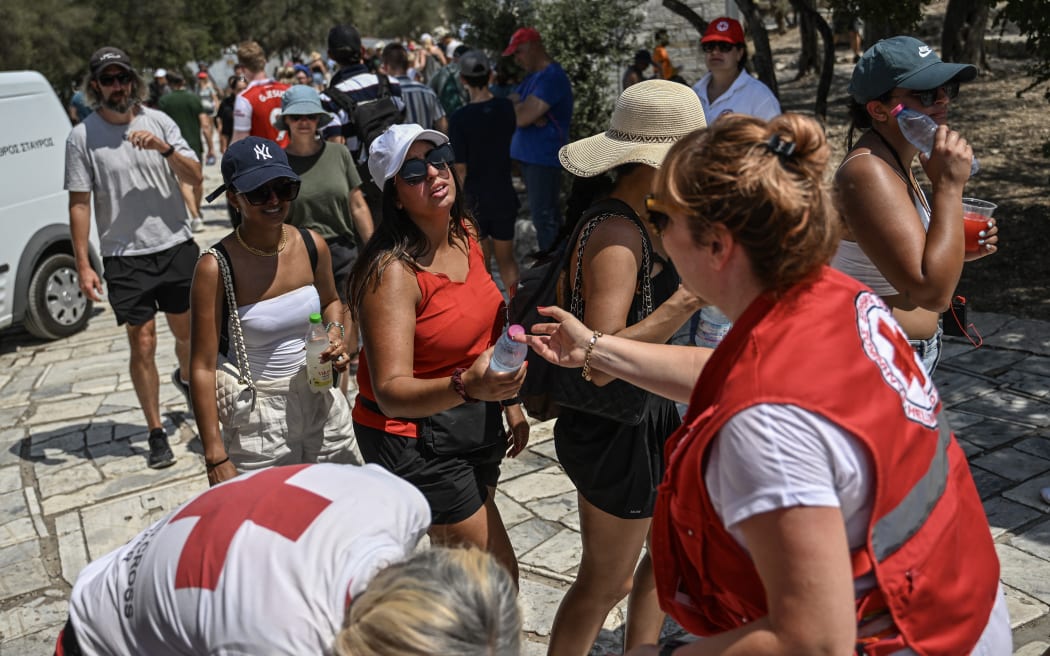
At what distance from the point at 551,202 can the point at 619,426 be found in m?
5.18

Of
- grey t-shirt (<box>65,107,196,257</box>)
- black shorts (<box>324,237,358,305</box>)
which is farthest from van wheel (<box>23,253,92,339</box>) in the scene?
black shorts (<box>324,237,358,305</box>)

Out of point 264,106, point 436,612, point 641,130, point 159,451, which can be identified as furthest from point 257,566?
point 264,106

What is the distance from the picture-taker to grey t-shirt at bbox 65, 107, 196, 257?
5293 mm

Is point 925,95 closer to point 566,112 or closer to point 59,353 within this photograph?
point 566,112

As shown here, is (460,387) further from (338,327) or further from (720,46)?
(720,46)

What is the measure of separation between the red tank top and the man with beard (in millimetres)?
2869

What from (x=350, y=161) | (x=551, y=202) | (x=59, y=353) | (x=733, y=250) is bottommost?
(x=59, y=353)

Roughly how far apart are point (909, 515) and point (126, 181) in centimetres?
491

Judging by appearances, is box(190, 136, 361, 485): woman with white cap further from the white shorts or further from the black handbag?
the black handbag

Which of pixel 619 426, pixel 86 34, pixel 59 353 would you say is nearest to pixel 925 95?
pixel 619 426

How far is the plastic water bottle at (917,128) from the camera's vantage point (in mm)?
2898

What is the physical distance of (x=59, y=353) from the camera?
7898mm

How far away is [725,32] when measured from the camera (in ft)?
21.0

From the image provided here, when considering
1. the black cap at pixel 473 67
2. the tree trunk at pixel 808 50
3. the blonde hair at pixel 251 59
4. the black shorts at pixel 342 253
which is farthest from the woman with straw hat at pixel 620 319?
the tree trunk at pixel 808 50
